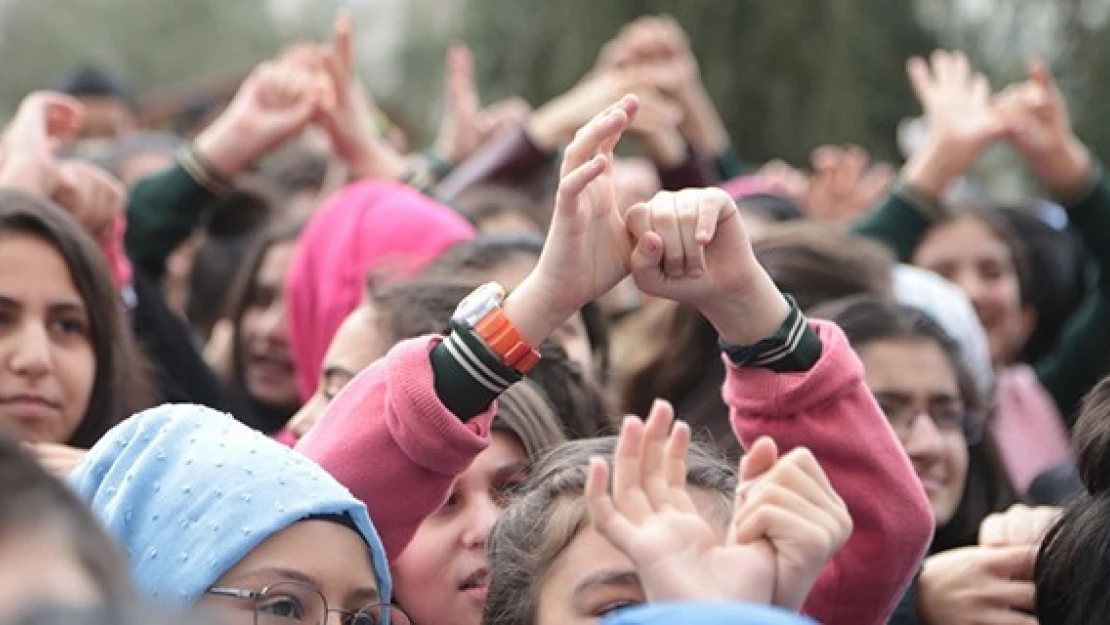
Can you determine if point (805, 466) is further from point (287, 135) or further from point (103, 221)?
point (287, 135)

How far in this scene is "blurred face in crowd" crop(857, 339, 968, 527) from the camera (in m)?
3.46

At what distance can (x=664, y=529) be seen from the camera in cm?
193

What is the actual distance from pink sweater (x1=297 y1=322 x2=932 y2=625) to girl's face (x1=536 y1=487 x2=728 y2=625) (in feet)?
0.69

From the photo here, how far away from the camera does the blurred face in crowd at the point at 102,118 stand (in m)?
8.51

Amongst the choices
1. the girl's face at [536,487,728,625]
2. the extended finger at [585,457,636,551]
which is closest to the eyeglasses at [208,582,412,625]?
the girl's face at [536,487,728,625]

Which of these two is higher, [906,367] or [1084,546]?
[1084,546]

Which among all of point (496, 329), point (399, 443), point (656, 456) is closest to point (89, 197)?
point (399, 443)

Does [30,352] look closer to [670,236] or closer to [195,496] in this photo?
[195,496]

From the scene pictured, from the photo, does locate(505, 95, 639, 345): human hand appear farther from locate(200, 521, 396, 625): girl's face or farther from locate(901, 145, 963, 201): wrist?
locate(901, 145, 963, 201): wrist

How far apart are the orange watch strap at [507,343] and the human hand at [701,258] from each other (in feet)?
0.51

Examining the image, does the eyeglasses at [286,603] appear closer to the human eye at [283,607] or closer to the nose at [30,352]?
the human eye at [283,607]

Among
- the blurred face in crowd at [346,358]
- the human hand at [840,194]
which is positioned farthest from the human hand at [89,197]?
the human hand at [840,194]

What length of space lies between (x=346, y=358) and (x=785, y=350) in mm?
878

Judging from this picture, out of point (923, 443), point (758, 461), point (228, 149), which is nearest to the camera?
point (758, 461)
